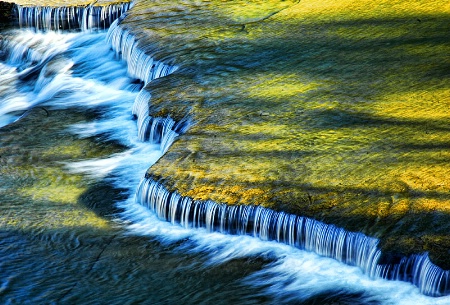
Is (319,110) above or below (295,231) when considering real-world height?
above

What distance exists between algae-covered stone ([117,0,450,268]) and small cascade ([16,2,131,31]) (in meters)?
1.80

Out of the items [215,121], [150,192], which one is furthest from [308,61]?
[150,192]

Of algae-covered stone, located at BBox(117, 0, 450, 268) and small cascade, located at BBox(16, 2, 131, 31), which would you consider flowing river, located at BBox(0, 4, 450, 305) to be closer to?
algae-covered stone, located at BBox(117, 0, 450, 268)

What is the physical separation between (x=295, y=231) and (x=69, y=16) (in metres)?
7.87

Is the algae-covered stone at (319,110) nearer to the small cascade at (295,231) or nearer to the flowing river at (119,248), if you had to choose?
the small cascade at (295,231)

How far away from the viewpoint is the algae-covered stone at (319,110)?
6129 mm

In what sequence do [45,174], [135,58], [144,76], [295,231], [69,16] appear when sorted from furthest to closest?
[69,16] → [135,58] → [144,76] → [45,174] → [295,231]

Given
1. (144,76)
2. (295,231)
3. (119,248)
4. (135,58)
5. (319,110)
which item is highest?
(319,110)

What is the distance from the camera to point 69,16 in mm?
13008

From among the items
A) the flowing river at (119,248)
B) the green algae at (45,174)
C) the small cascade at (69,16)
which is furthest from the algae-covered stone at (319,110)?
the small cascade at (69,16)

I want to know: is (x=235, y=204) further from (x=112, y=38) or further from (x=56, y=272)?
(x=112, y=38)

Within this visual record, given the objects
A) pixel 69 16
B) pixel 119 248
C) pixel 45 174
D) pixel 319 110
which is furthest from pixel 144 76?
pixel 119 248

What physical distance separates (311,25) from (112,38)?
117 inches

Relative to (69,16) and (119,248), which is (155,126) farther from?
(69,16)
